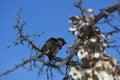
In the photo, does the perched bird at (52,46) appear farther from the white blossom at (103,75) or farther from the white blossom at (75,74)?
the white blossom at (103,75)

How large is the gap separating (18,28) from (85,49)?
4.27 ft

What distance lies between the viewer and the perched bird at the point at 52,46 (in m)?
3.03

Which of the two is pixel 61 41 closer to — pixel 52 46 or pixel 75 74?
pixel 52 46

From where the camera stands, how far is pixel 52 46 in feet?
9.98

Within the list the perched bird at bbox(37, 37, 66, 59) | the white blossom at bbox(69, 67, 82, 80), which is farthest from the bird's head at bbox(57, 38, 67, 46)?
the white blossom at bbox(69, 67, 82, 80)

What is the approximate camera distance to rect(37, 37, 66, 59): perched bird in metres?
3.03

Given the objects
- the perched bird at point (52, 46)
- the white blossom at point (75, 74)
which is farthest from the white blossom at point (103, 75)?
the perched bird at point (52, 46)

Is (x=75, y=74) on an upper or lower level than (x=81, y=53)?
lower

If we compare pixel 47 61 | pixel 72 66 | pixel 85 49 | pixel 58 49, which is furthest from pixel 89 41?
pixel 58 49

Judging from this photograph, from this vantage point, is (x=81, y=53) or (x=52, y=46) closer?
(x=81, y=53)

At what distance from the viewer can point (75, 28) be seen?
2.37 metres

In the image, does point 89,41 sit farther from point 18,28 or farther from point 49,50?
point 18,28

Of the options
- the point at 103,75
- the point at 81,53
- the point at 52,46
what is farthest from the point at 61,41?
the point at 103,75

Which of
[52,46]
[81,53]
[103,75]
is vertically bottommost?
[103,75]
